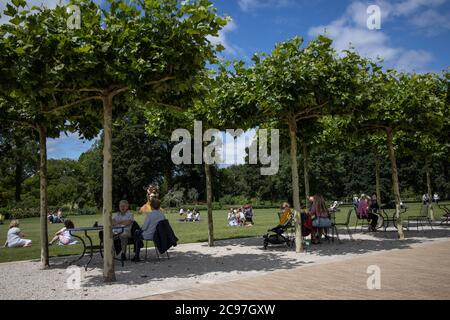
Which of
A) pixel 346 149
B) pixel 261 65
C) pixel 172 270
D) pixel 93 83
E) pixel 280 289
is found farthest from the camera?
pixel 346 149

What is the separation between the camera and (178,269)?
982cm

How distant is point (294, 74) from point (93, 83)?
537 centimetres

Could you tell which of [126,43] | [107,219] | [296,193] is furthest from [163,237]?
[126,43]

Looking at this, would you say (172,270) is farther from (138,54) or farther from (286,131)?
(286,131)

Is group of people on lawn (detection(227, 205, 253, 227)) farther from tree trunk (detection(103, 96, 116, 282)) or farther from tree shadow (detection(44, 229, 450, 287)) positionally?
tree trunk (detection(103, 96, 116, 282))

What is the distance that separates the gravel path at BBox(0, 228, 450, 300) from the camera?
7613 millimetres

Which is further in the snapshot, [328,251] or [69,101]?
[328,251]

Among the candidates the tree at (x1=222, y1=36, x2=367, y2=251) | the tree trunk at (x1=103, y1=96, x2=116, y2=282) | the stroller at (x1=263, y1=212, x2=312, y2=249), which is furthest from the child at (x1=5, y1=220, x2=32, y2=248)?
the tree at (x1=222, y1=36, x2=367, y2=251)

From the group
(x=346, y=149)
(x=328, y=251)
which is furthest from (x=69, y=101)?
(x=346, y=149)

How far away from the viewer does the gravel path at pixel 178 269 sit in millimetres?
7613

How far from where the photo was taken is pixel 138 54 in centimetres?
803

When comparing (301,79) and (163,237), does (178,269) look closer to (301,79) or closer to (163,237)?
(163,237)

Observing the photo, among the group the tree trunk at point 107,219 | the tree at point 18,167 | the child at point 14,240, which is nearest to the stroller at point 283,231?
the tree trunk at point 107,219

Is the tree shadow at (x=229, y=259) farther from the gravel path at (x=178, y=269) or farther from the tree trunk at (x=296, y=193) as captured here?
the tree trunk at (x=296, y=193)
